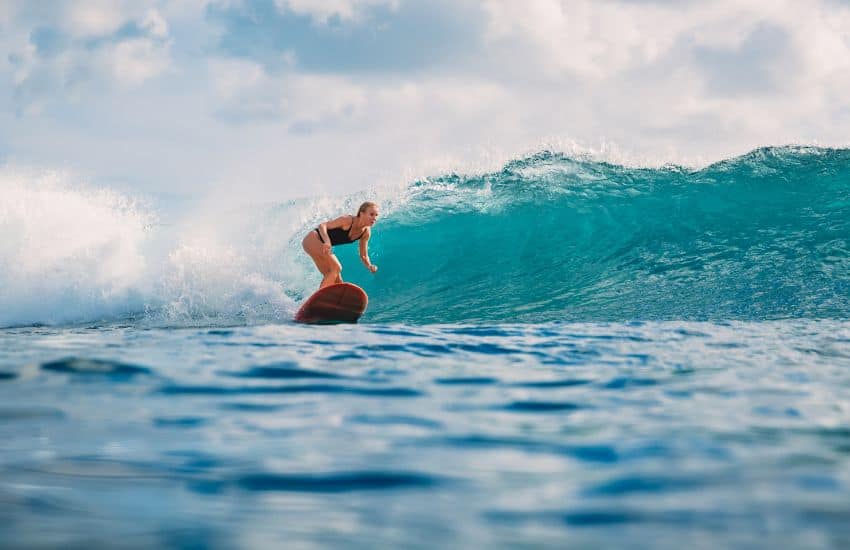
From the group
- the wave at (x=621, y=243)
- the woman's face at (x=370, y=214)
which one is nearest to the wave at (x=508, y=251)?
the wave at (x=621, y=243)

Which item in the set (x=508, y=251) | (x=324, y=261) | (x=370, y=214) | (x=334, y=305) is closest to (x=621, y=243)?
(x=508, y=251)

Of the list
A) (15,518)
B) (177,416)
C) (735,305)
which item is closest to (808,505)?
(15,518)

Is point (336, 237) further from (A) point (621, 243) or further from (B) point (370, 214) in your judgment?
(A) point (621, 243)

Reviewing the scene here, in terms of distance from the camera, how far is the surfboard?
9.32 metres

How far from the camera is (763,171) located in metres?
15.0

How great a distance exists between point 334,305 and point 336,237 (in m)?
1.00

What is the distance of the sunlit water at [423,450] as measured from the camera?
6.82 feet

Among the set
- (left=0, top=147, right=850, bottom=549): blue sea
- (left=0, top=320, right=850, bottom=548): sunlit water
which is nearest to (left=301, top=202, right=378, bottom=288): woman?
(left=0, top=147, right=850, bottom=549): blue sea

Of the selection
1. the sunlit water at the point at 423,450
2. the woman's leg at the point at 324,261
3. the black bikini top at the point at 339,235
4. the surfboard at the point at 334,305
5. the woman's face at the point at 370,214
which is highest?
the woman's face at the point at 370,214

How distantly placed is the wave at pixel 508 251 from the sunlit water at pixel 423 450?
5.53 m

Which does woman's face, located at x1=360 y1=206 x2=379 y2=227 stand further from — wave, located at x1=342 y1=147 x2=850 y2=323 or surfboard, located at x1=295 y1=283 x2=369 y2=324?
wave, located at x1=342 y1=147 x2=850 y2=323

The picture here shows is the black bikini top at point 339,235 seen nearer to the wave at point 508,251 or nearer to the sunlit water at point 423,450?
the wave at point 508,251

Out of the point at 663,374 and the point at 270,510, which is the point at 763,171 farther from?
the point at 270,510

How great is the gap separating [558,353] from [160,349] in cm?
265
